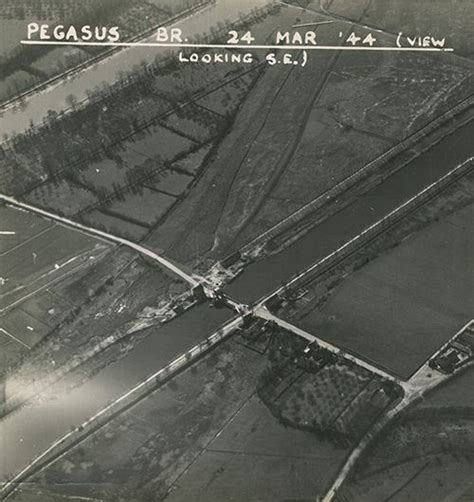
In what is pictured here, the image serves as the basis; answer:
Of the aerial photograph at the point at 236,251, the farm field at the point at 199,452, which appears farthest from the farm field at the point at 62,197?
the farm field at the point at 199,452

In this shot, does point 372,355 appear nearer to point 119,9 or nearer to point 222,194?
point 222,194

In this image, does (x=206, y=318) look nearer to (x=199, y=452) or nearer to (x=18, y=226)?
(x=199, y=452)

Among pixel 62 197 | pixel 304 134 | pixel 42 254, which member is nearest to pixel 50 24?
pixel 62 197

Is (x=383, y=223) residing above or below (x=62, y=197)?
below

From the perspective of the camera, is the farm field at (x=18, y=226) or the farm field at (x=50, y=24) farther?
the farm field at (x=50, y=24)

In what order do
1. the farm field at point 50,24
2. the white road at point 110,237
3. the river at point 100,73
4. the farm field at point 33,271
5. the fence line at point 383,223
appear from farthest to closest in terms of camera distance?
the farm field at point 50,24 → the river at point 100,73 → the white road at point 110,237 → the fence line at point 383,223 → the farm field at point 33,271

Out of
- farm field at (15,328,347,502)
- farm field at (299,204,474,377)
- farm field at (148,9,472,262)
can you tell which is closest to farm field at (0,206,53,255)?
farm field at (148,9,472,262)

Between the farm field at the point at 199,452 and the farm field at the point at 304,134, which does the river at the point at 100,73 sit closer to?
the farm field at the point at 304,134

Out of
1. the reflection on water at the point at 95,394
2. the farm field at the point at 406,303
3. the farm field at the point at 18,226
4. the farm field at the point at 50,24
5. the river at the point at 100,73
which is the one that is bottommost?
the farm field at the point at 406,303
